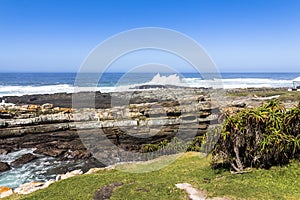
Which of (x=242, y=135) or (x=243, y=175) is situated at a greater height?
(x=242, y=135)

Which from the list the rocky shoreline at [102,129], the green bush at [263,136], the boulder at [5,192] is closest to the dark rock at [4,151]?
the rocky shoreline at [102,129]

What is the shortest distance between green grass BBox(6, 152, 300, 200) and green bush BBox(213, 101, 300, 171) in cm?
40

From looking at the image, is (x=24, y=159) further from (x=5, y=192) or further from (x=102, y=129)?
(x=102, y=129)

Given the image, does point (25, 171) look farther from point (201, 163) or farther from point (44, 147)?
point (201, 163)

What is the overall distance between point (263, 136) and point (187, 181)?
2512 mm

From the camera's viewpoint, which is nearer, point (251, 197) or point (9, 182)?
point (251, 197)

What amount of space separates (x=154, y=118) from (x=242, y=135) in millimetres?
12990

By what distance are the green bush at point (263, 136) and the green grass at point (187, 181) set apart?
404mm

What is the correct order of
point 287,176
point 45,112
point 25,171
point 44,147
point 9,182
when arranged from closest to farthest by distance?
point 287,176
point 9,182
point 25,171
point 44,147
point 45,112

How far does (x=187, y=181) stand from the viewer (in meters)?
7.84

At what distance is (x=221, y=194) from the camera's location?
20.7 ft

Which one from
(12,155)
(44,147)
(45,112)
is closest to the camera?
(12,155)

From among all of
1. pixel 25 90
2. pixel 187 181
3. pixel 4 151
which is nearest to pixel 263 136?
pixel 187 181

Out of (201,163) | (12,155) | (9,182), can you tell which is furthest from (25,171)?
(201,163)
